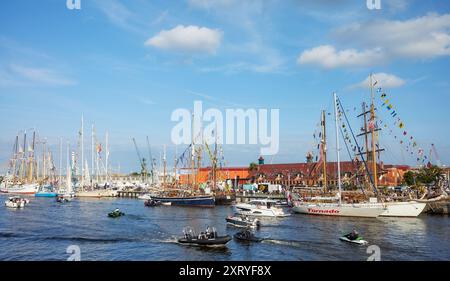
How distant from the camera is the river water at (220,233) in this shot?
125 ft

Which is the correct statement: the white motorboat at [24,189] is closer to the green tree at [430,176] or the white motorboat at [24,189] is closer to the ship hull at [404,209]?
the ship hull at [404,209]


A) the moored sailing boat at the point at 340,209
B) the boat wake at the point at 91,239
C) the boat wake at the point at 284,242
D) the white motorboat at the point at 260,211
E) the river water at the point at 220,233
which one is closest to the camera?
the river water at the point at 220,233

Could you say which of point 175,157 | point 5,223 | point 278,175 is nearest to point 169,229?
point 5,223

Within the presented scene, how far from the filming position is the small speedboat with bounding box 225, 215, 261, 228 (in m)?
57.8

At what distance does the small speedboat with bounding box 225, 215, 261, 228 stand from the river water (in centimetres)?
132

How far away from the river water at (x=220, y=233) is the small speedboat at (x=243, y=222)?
52.1 inches

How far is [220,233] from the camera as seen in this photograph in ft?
173

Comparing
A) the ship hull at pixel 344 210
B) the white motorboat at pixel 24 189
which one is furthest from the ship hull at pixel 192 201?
the white motorboat at pixel 24 189

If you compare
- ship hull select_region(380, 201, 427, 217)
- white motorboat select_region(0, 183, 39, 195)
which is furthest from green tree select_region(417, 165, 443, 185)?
white motorboat select_region(0, 183, 39, 195)

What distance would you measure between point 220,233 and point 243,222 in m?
7.09

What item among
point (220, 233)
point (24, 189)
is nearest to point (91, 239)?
point (220, 233)

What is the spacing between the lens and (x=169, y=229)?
55938 millimetres

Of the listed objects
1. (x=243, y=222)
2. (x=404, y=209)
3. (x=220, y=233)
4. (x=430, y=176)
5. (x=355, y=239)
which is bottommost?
(x=220, y=233)

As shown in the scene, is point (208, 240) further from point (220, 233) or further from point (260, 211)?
point (260, 211)
